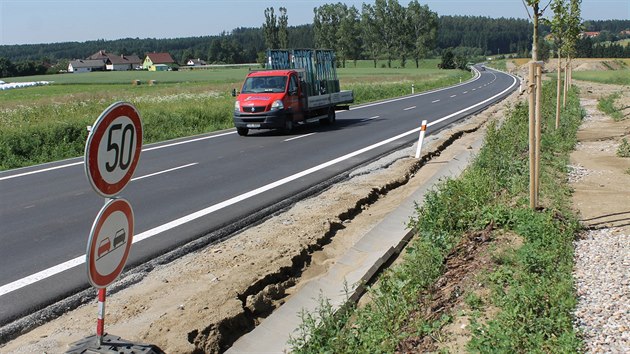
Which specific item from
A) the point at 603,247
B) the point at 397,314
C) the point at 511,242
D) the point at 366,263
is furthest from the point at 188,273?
the point at 603,247

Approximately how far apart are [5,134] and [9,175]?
404 cm

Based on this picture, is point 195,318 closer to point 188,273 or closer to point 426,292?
point 188,273

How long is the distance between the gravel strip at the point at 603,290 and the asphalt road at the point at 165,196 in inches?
179

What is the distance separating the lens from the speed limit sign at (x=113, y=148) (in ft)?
12.5

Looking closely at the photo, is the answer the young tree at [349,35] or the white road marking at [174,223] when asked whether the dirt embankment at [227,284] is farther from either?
the young tree at [349,35]

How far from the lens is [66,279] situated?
6.68 metres

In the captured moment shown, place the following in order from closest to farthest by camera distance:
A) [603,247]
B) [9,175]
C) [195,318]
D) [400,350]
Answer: [400,350], [195,318], [603,247], [9,175]

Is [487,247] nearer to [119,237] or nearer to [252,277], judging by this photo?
[252,277]

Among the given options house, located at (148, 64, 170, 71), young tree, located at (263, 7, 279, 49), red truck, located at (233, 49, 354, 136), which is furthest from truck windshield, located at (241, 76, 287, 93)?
house, located at (148, 64, 170, 71)

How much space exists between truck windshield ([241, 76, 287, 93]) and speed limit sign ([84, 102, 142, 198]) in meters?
16.8

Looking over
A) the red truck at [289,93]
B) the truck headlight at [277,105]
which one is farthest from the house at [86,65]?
the truck headlight at [277,105]

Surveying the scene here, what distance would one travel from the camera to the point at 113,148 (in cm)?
402

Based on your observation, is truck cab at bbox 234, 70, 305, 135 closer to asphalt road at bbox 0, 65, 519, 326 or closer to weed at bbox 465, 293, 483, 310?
asphalt road at bbox 0, 65, 519, 326

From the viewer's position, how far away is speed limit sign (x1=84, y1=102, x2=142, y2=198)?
3.81 metres
